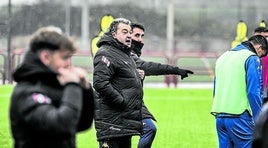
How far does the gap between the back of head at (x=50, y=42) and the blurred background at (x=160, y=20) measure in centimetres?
2606

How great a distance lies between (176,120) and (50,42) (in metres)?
13.0

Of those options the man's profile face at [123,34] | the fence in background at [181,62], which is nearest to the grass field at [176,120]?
the fence in background at [181,62]

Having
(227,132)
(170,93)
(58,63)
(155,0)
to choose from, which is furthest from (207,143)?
(155,0)

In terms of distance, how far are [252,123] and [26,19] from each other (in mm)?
26601

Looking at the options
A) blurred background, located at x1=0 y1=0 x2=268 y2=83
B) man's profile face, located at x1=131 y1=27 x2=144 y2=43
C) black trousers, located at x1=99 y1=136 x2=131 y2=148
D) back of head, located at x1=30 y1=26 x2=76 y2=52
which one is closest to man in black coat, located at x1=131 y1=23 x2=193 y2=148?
man's profile face, located at x1=131 y1=27 x2=144 y2=43

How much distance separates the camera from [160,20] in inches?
1491

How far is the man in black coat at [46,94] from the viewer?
15.7ft

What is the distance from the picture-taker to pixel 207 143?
1356 cm

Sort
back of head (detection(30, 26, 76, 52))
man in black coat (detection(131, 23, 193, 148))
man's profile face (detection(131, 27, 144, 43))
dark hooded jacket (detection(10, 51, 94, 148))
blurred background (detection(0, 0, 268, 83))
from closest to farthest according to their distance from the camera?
dark hooded jacket (detection(10, 51, 94, 148)) → back of head (detection(30, 26, 76, 52)) → man in black coat (detection(131, 23, 193, 148)) → man's profile face (detection(131, 27, 144, 43)) → blurred background (detection(0, 0, 268, 83))

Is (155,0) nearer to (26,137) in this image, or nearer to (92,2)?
(92,2)

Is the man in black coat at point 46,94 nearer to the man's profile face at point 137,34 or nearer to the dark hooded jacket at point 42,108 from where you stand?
the dark hooded jacket at point 42,108

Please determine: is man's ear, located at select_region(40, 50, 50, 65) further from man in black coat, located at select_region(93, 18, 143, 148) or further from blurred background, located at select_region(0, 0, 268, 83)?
blurred background, located at select_region(0, 0, 268, 83)

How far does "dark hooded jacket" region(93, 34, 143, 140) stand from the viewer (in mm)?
8242

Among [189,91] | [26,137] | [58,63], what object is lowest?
[189,91]
